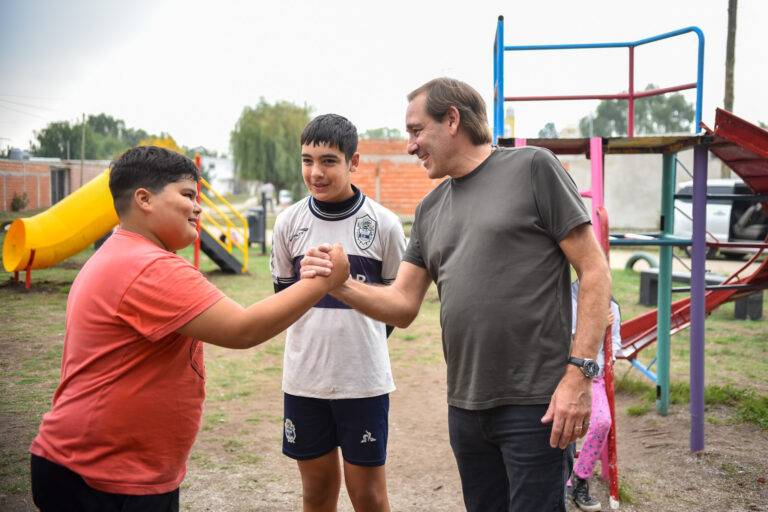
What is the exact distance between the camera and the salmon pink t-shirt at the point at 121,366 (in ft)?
5.83

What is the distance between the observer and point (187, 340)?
1962 millimetres

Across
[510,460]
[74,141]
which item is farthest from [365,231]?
[74,141]

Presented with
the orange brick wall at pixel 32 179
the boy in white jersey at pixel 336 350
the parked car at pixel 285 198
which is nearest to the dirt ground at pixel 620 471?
the boy in white jersey at pixel 336 350

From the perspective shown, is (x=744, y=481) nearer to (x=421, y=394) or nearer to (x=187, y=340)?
(x=421, y=394)

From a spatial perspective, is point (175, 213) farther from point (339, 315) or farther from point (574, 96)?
point (574, 96)

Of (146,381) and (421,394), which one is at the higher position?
(146,381)

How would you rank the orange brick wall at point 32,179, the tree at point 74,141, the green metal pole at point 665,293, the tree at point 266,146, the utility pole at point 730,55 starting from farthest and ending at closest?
1. the tree at point 266,146
2. the utility pole at point 730,55
3. the tree at point 74,141
4. the orange brick wall at point 32,179
5. the green metal pole at point 665,293

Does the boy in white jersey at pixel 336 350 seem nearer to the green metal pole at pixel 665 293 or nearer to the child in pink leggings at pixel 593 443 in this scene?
the child in pink leggings at pixel 593 443

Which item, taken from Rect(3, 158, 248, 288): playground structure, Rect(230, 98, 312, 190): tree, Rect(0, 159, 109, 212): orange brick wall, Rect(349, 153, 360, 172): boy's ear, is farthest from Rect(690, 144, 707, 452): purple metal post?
Rect(230, 98, 312, 190): tree

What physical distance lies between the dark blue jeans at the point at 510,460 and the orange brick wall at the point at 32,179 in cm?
476

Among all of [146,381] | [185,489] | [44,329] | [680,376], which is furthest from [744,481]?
[44,329]

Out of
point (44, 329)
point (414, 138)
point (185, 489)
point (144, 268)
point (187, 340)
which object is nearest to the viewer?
point (144, 268)

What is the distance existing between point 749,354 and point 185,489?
6818 millimetres

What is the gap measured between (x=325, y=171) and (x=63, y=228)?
7.94 metres
